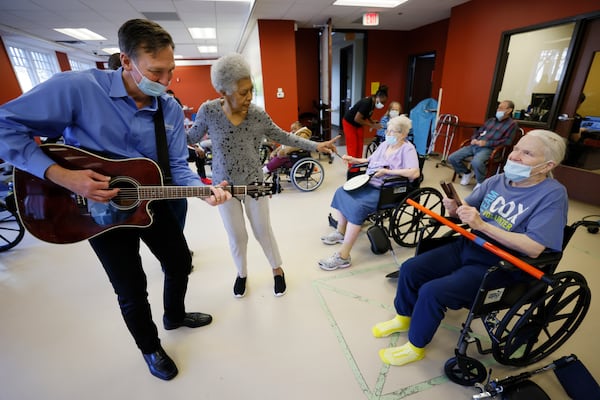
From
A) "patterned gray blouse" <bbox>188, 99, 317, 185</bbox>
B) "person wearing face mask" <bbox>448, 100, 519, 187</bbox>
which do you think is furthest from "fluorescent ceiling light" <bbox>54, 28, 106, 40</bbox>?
"person wearing face mask" <bbox>448, 100, 519, 187</bbox>

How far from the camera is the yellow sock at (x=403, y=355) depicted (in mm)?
1464

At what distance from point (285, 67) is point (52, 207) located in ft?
18.2

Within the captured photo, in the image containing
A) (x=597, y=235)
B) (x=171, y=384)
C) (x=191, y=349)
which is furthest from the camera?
(x=597, y=235)

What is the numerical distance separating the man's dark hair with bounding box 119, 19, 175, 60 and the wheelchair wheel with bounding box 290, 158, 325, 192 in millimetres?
2952

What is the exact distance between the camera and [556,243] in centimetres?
122

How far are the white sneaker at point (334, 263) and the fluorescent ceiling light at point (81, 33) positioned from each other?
7911 millimetres

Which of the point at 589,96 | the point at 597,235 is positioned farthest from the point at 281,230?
the point at 589,96

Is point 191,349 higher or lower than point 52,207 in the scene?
lower

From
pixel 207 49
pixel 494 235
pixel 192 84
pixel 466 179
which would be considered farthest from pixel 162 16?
pixel 192 84

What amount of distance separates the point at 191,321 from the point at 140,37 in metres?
1.54

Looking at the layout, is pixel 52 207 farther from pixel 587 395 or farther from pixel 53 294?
pixel 587 395

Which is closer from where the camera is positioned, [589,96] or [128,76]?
[128,76]

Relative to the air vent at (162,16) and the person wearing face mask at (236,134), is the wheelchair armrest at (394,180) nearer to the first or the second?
the person wearing face mask at (236,134)

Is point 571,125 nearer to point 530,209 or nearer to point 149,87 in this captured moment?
point 530,209
